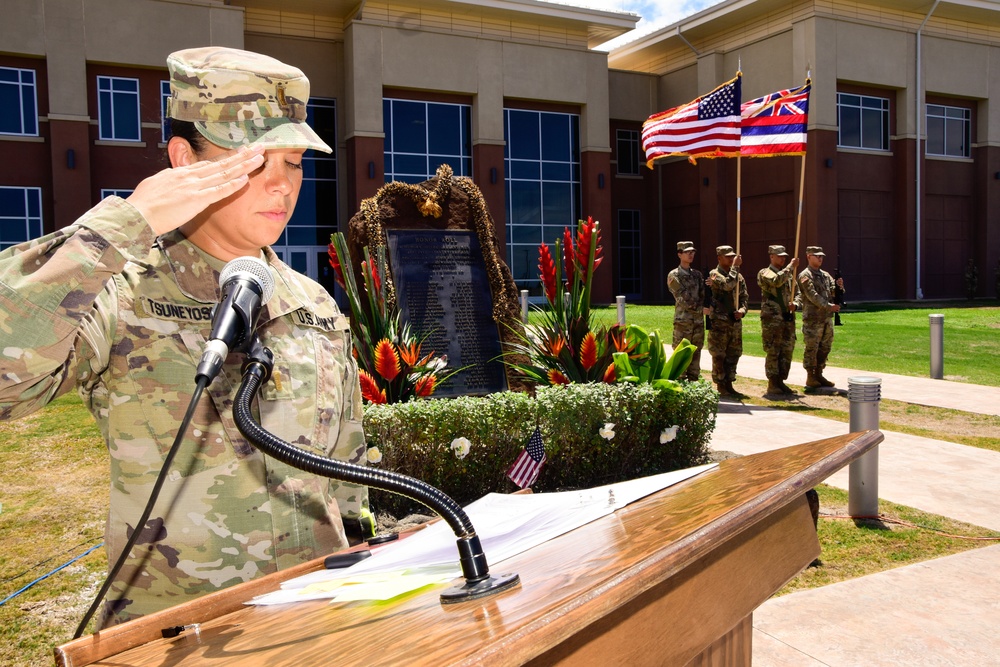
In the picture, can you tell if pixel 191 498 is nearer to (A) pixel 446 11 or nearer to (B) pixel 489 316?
(B) pixel 489 316

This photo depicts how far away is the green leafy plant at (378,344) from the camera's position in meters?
5.84

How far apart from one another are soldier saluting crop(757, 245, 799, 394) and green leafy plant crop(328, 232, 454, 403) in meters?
6.10

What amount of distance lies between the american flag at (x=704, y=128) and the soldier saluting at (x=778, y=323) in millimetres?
1931

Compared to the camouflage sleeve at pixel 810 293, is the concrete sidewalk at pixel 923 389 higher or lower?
lower

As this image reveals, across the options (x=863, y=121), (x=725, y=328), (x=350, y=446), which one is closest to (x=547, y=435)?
(x=350, y=446)

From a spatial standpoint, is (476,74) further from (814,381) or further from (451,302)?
(451,302)

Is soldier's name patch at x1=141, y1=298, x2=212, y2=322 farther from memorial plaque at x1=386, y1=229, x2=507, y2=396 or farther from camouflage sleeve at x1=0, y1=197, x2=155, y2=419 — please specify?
memorial plaque at x1=386, y1=229, x2=507, y2=396

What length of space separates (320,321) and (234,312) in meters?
0.80

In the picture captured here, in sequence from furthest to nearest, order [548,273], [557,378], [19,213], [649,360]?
[19,213] → [649,360] → [548,273] → [557,378]

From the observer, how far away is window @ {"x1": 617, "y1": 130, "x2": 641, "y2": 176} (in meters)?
32.4

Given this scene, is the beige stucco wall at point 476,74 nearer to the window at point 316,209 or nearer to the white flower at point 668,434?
the window at point 316,209

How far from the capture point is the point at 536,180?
2914cm

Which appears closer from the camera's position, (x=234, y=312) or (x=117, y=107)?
(x=234, y=312)

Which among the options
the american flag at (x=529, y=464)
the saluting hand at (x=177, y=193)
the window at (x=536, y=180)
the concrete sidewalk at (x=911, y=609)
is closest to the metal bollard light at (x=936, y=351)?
the concrete sidewalk at (x=911, y=609)
